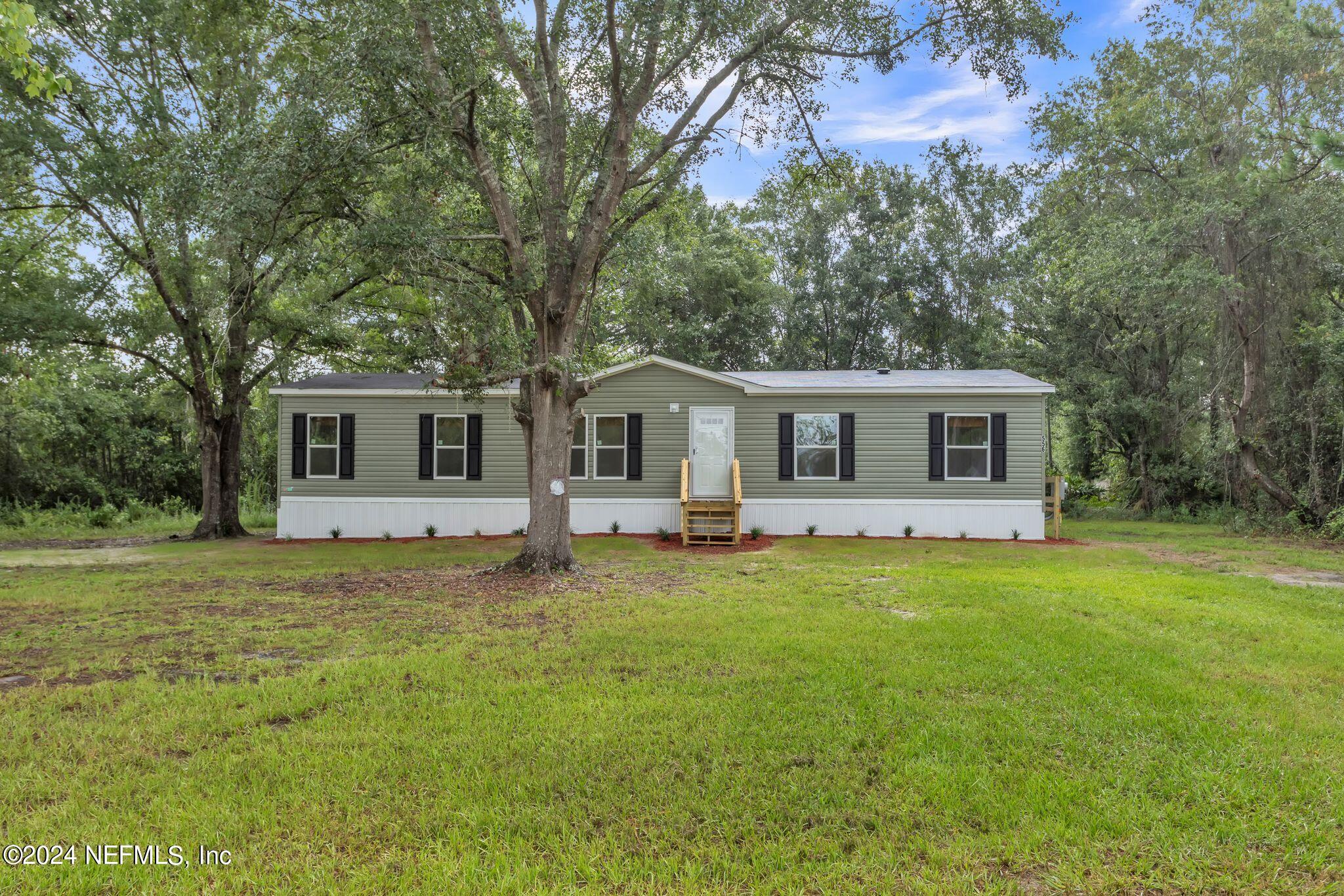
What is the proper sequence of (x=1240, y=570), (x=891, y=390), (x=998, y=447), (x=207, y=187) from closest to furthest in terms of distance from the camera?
(x=207, y=187) → (x=1240, y=570) → (x=998, y=447) → (x=891, y=390)

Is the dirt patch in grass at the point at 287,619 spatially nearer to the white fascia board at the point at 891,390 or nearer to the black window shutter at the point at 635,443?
the black window shutter at the point at 635,443

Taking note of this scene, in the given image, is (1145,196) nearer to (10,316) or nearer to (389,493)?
(389,493)

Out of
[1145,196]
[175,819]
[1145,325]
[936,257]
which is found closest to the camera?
[175,819]

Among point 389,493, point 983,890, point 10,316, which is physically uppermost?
point 10,316

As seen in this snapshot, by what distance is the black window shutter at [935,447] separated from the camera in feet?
43.9

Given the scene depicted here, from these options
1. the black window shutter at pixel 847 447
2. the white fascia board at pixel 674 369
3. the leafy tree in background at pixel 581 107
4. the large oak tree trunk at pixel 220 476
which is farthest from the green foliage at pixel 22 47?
the black window shutter at pixel 847 447

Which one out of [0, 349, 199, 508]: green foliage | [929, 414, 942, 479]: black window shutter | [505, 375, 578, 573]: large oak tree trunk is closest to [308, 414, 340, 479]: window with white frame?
[0, 349, 199, 508]: green foliage

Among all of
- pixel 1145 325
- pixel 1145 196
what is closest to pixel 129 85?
pixel 1145 196

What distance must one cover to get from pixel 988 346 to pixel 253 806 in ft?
69.3

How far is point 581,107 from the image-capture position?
885 cm

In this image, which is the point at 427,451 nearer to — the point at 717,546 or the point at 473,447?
the point at 473,447

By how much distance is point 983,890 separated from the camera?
2379 millimetres

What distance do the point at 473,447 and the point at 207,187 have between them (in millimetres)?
7559

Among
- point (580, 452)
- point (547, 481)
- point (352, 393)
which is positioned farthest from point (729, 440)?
point (352, 393)
